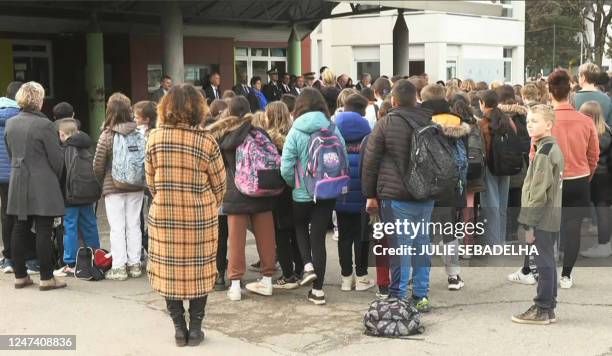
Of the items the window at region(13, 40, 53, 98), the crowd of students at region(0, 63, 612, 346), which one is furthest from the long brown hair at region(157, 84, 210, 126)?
the window at region(13, 40, 53, 98)

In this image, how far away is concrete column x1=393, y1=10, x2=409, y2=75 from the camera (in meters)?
20.2

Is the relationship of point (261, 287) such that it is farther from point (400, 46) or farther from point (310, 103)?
point (400, 46)

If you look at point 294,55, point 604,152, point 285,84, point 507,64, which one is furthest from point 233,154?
point 507,64

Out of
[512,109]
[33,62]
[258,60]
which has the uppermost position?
[258,60]

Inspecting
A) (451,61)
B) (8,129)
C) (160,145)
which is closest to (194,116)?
(160,145)

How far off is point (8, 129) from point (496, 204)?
5.01 metres

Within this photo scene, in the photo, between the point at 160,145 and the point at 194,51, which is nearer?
the point at 160,145

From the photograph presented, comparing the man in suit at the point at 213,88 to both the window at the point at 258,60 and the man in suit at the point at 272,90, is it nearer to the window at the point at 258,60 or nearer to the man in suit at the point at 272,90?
the man in suit at the point at 272,90

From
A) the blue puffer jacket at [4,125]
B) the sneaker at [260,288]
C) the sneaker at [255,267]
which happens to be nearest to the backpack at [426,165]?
the sneaker at [260,288]

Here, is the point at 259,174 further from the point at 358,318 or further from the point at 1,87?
the point at 1,87

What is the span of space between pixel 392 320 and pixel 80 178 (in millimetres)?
3441

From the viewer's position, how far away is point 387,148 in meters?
5.80

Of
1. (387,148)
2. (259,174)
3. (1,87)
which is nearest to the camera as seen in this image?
(387,148)

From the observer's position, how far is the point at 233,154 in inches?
258
